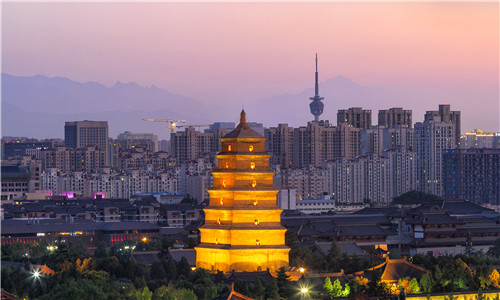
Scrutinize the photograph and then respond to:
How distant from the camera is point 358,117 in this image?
162250mm

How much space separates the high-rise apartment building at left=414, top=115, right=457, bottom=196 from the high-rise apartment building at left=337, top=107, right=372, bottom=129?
26.3 m

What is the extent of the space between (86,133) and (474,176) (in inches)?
2929

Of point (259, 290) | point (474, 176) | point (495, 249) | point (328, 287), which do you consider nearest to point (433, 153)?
point (474, 176)

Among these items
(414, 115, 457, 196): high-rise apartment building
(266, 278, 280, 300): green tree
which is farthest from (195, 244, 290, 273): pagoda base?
(414, 115, 457, 196): high-rise apartment building

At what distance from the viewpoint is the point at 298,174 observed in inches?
4855

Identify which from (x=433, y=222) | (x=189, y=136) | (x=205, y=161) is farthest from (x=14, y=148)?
(x=433, y=222)

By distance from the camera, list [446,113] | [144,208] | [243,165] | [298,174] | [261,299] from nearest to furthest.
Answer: [261,299] → [243,165] → [144,208] → [298,174] → [446,113]

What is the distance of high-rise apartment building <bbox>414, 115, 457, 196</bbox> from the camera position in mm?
133250

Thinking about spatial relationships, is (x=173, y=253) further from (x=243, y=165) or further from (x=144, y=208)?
(x=144, y=208)

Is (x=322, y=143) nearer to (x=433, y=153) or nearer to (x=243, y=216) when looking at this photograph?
(x=433, y=153)

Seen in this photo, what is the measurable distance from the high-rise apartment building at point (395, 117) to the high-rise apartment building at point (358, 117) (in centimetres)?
160

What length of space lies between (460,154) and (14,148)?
76716 mm

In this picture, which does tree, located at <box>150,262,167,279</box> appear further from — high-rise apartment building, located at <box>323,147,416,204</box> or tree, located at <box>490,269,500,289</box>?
high-rise apartment building, located at <box>323,147,416,204</box>

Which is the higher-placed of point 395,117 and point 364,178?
point 395,117
